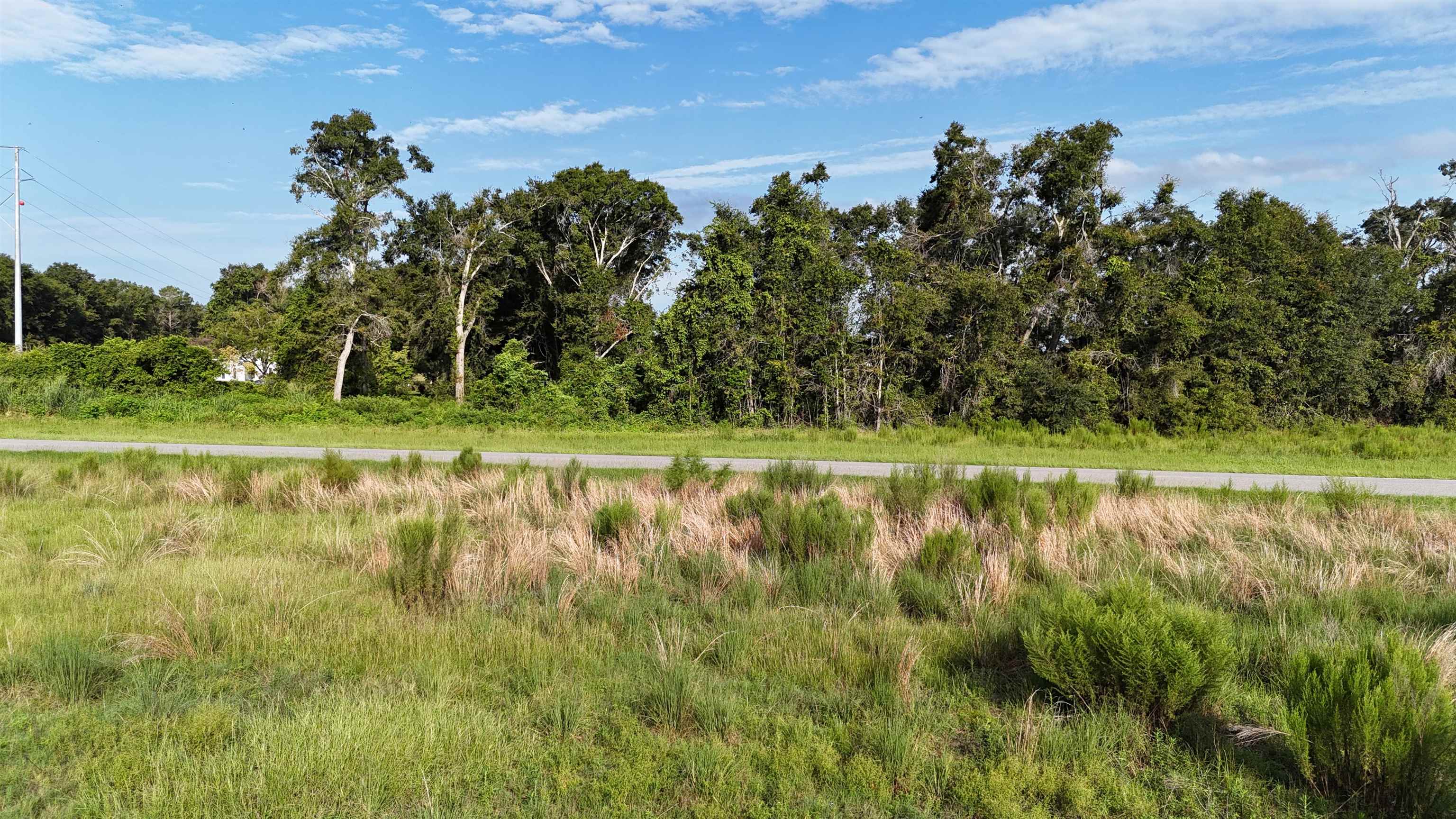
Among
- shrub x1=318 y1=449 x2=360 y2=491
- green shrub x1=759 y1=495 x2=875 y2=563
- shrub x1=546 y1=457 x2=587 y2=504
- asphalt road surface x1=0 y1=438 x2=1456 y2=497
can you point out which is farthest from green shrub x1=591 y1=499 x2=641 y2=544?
shrub x1=318 y1=449 x2=360 y2=491

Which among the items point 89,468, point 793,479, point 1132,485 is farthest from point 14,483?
point 1132,485

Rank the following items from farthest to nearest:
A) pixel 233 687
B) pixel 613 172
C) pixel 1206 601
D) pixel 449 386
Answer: pixel 449 386
pixel 613 172
pixel 1206 601
pixel 233 687

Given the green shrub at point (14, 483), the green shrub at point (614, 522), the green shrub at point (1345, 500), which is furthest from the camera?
the green shrub at point (14, 483)

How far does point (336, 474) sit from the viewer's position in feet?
38.0

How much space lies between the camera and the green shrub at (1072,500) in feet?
29.1

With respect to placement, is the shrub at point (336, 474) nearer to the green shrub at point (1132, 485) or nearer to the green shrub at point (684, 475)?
the green shrub at point (684, 475)

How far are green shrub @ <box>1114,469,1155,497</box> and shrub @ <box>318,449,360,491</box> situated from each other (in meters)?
10.8

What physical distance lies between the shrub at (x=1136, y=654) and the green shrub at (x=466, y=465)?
929 cm

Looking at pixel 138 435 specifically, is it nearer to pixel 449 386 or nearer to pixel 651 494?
pixel 449 386

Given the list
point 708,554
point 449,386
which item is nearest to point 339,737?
point 708,554

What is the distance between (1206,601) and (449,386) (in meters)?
36.3

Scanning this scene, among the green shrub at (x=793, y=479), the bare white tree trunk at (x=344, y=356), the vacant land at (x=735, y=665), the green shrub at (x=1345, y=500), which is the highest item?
the bare white tree trunk at (x=344, y=356)

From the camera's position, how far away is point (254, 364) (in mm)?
51344

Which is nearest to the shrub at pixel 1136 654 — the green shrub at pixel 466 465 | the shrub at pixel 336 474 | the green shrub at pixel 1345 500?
the green shrub at pixel 1345 500
